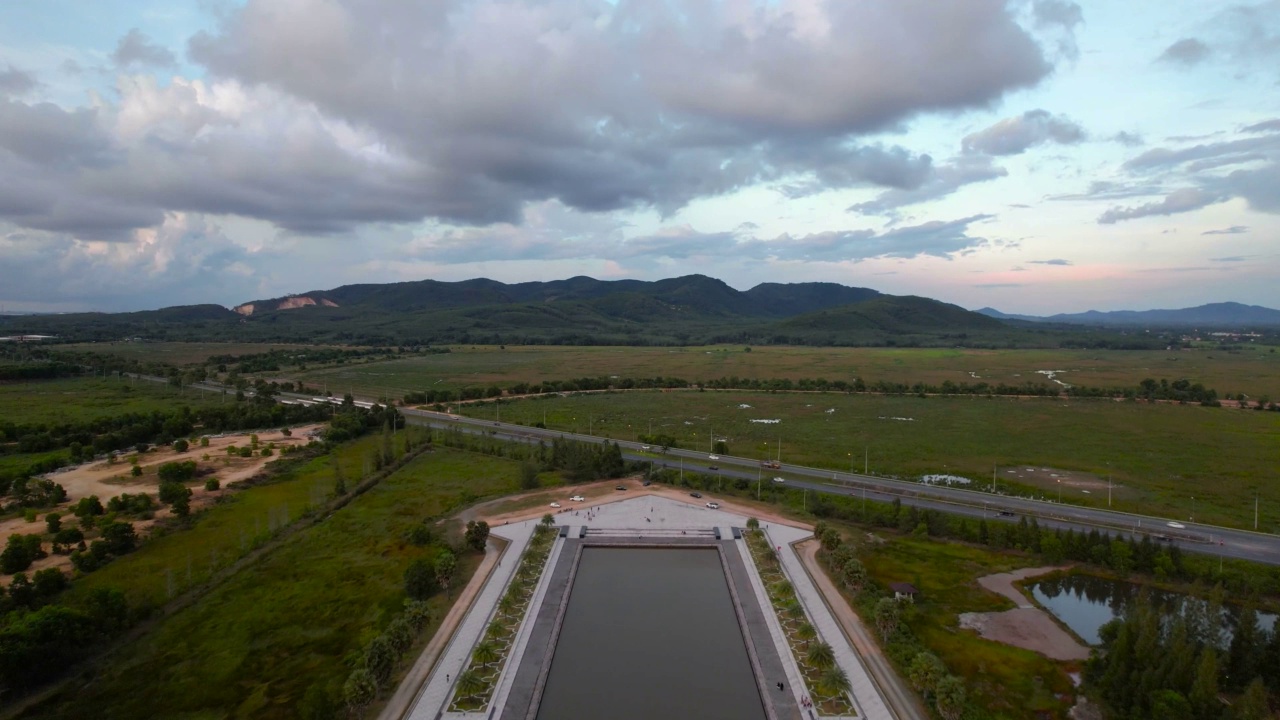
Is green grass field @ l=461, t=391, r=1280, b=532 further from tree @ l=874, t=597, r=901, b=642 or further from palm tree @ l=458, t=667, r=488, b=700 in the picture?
palm tree @ l=458, t=667, r=488, b=700

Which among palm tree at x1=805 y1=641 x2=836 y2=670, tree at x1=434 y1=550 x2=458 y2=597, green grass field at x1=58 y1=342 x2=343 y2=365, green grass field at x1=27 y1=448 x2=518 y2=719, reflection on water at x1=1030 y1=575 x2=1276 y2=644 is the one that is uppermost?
green grass field at x1=58 y1=342 x2=343 y2=365

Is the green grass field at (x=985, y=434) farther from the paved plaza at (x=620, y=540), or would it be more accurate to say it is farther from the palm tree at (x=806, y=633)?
the palm tree at (x=806, y=633)

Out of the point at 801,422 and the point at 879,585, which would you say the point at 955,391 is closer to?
the point at 801,422

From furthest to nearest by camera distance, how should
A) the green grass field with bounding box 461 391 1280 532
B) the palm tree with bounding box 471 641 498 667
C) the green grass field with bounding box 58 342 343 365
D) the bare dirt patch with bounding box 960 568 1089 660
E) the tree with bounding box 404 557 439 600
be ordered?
1. the green grass field with bounding box 58 342 343 365
2. the green grass field with bounding box 461 391 1280 532
3. the tree with bounding box 404 557 439 600
4. the bare dirt patch with bounding box 960 568 1089 660
5. the palm tree with bounding box 471 641 498 667

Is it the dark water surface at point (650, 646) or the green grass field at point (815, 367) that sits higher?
the green grass field at point (815, 367)

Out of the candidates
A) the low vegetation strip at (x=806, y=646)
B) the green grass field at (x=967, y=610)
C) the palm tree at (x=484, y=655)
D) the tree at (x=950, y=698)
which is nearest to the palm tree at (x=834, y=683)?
the low vegetation strip at (x=806, y=646)

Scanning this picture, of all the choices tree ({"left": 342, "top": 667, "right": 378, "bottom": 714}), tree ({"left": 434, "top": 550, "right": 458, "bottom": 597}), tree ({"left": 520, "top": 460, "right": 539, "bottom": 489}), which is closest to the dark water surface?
tree ({"left": 342, "top": 667, "right": 378, "bottom": 714})

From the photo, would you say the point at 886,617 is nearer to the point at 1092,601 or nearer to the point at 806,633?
the point at 806,633

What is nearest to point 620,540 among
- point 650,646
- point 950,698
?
point 650,646
